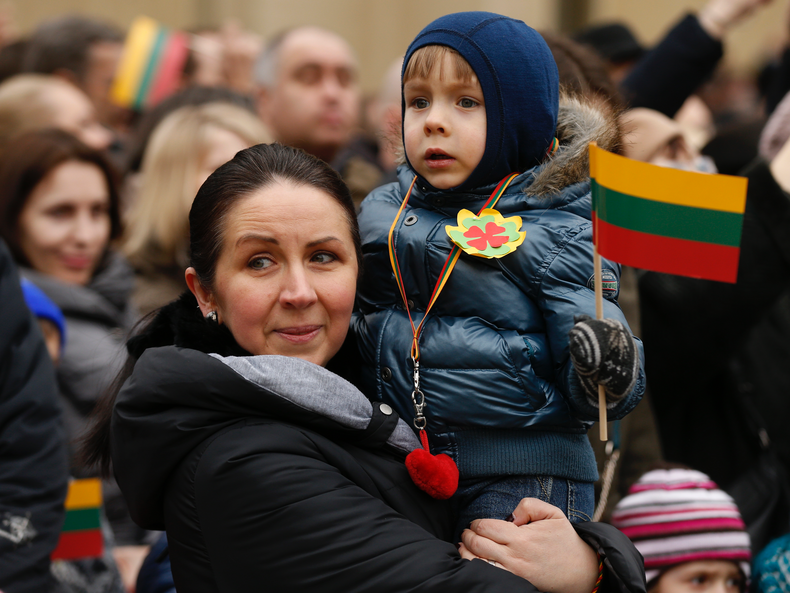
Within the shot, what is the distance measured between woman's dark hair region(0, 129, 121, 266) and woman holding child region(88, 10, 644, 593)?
6.41 feet

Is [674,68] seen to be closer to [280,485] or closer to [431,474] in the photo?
[431,474]

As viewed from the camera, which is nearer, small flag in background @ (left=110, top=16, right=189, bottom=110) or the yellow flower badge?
the yellow flower badge

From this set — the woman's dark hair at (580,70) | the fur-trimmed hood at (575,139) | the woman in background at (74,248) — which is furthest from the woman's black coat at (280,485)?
the woman in background at (74,248)

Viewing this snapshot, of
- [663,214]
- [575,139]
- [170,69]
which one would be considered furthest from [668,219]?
[170,69]

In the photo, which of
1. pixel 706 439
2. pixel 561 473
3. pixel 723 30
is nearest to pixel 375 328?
pixel 561 473

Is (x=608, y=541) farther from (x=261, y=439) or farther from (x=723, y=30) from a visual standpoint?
(x=723, y=30)

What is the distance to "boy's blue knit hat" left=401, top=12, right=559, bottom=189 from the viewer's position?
2.09 meters

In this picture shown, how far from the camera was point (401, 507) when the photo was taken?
198 cm

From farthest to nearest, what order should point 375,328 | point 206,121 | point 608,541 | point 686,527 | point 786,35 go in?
point 786,35 < point 206,121 < point 686,527 < point 375,328 < point 608,541

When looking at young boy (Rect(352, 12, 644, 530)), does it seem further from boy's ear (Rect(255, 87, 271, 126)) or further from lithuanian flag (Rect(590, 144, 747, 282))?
boy's ear (Rect(255, 87, 271, 126))

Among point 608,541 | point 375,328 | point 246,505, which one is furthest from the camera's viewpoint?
point 375,328

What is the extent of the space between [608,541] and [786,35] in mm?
3998

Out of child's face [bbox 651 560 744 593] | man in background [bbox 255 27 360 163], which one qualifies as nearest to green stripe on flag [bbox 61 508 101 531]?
child's face [bbox 651 560 744 593]

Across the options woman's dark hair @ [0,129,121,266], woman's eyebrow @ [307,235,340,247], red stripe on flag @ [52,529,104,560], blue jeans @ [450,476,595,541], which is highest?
woman's eyebrow @ [307,235,340,247]
